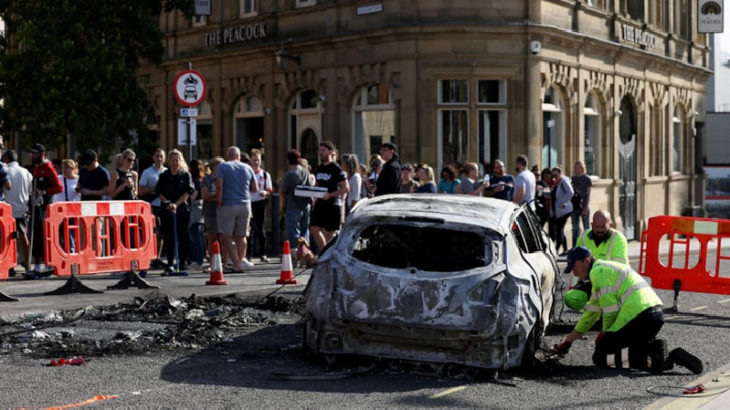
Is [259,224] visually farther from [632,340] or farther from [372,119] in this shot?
[632,340]

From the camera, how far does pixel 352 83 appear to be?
24.8 m

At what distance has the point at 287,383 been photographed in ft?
26.4

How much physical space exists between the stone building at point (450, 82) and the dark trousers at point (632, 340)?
47.3ft

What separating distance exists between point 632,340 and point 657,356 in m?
0.24

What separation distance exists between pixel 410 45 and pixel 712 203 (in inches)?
653

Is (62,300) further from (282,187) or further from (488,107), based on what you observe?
(488,107)

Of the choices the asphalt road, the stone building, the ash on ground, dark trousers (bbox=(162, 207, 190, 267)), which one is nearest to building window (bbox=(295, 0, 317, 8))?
the stone building

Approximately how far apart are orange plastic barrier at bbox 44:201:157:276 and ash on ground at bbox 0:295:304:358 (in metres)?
1.71

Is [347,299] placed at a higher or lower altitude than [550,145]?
lower

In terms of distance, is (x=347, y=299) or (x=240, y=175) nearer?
(x=347, y=299)

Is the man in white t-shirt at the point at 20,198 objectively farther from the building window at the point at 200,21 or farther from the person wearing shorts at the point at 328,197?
the building window at the point at 200,21

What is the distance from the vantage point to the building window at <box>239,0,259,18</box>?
28203 mm

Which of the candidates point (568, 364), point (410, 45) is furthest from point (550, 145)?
point (568, 364)

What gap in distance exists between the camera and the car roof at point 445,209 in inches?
344
